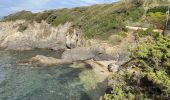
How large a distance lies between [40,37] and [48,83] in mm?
45342

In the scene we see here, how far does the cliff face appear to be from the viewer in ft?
253

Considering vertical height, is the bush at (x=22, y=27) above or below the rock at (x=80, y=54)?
above

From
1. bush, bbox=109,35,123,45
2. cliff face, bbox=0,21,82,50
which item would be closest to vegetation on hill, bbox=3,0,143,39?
cliff face, bbox=0,21,82,50

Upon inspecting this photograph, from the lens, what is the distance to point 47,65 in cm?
5375

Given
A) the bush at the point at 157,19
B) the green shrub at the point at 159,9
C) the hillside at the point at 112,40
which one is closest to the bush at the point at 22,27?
the hillside at the point at 112,40

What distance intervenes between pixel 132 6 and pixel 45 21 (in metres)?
26.2

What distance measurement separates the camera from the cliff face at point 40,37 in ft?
253

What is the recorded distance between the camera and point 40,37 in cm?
8569

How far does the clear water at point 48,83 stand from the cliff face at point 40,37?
2203 centimetres

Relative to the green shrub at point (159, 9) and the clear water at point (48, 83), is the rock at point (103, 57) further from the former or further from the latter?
the green shrub at point (159, 9)

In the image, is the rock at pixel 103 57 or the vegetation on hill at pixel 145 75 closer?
the vegetation on hill at pixel 145 75

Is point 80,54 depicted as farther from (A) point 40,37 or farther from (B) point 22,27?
(B) point 22,27

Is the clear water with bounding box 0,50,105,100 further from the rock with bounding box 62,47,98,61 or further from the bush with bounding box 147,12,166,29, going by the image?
the bush with bounding box 147,12,166,29

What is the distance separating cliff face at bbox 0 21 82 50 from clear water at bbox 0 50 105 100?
2203cm
